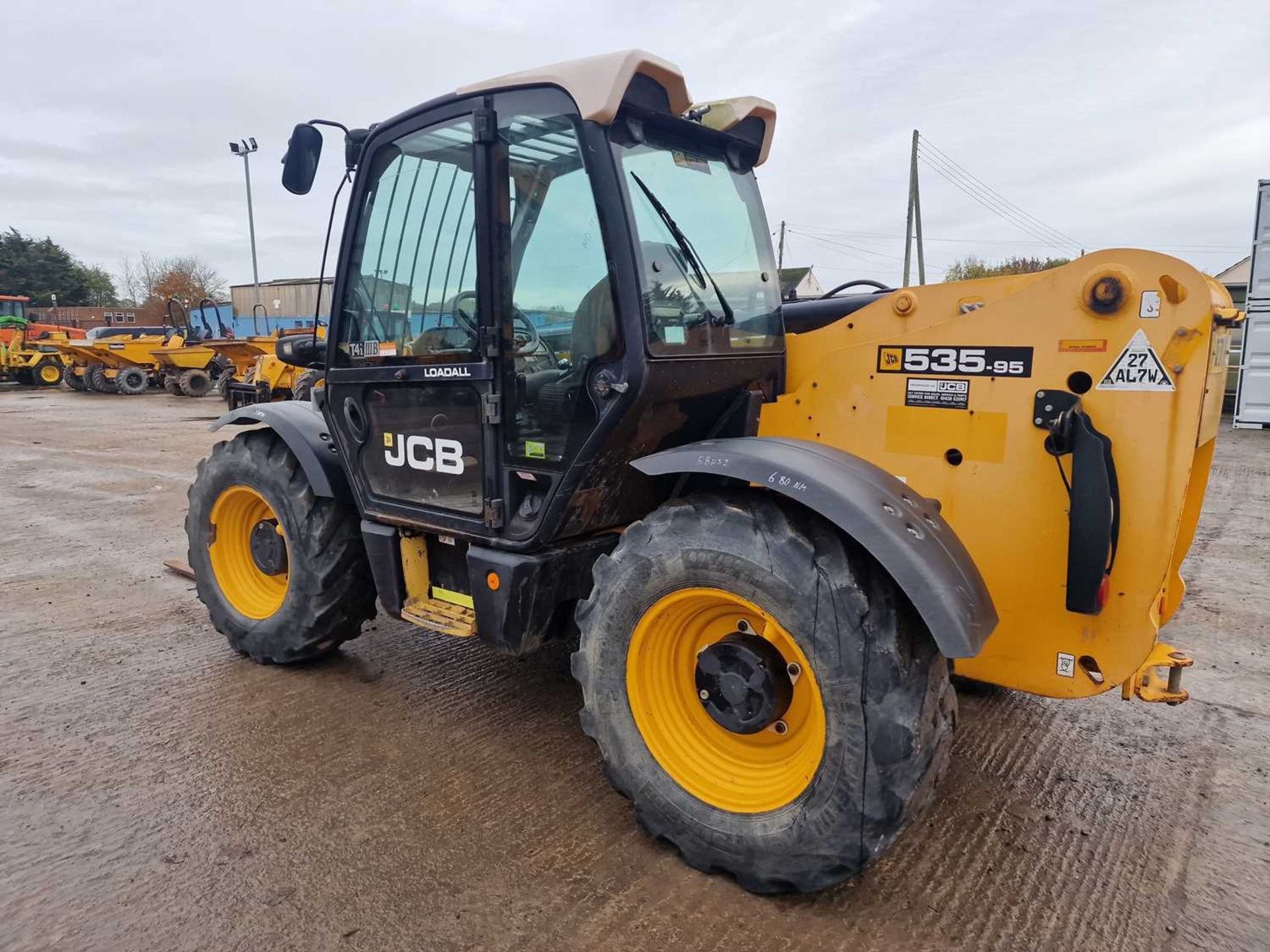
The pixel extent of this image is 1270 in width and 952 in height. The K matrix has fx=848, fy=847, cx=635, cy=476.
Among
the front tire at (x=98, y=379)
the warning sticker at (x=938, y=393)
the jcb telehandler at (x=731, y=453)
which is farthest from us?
the front tire at (x=98, y=379)

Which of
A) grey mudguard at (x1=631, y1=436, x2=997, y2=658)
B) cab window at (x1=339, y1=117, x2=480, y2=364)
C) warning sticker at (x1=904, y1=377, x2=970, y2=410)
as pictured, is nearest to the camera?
grey mudguard at (x1=631, y1=436, x2=997, y2=658)

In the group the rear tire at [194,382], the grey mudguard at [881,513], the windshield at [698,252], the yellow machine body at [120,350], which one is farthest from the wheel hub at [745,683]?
the yellow machine body at [120,350]

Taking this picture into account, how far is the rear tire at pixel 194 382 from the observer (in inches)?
880

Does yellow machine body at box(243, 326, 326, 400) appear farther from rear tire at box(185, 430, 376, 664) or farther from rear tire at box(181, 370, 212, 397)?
rear tire at box(185, 430, 376, 664)

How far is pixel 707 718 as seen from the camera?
2.70 meters

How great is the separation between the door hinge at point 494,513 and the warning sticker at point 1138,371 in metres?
1.95

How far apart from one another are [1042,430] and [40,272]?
6992 centimetres

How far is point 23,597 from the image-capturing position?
202 inches

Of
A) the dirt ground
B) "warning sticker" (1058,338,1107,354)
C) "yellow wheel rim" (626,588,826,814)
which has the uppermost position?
"warning sticker" (1058,338,1107,354)

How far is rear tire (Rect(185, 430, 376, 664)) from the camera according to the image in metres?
3.81

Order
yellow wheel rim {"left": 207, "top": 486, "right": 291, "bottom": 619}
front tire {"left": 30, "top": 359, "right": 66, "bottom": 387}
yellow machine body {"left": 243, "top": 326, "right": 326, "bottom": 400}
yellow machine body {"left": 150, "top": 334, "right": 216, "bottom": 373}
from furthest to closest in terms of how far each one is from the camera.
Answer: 1. front tire {"left": 30, "top": 359, "right": 66, "bottom": 387}
2. yellow machine body {"left": 150, "top": 334, "right": 216, "bottom": 373}
3. yellow machine body {"left": 243, "top": 326, "right": 326, "bottom": 400}
4. yellow wheel rim {"left": 207, "top": 486, "right": 291, "bottom": 619}

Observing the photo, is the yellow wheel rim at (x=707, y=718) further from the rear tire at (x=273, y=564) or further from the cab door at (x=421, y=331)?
the rear tire at (x=273, y=564)

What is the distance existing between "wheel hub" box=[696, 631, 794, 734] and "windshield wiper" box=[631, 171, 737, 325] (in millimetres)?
1094

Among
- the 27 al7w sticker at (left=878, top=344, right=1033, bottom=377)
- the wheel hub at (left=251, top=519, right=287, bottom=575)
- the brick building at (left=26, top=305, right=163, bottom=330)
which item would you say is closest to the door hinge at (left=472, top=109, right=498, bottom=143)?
the 27 al7w sticker at (left=878, top=344, right=1033, bottom=377)
